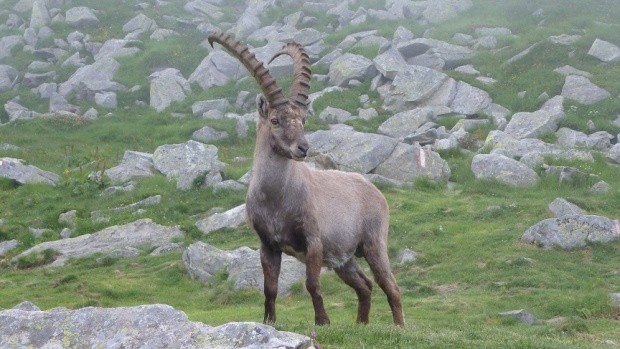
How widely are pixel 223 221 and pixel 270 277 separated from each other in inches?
576

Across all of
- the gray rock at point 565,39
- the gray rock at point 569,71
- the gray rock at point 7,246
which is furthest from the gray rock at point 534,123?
the gray rock at point 7,246

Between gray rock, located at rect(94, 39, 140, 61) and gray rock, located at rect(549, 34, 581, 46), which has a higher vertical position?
gray rock, located at rect(549, 34, 581, 46)

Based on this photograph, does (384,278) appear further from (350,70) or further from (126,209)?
(350,70)

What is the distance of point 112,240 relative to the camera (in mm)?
27578

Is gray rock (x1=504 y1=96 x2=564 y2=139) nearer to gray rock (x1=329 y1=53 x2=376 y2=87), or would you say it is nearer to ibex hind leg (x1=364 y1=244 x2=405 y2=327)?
gray rock (x1=329 y1=53 x2=376 y2=87)

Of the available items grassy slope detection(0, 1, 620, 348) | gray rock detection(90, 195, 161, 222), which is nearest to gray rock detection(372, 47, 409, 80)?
grassy slope detection(0, 1, 620, 348)

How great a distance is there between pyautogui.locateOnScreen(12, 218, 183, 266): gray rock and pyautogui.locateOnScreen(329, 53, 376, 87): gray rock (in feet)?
62.9

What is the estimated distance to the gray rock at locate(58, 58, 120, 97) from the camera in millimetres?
50094

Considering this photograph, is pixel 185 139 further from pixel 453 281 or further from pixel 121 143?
pixel 453 281

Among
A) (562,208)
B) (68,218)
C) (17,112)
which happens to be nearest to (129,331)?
(562,208)

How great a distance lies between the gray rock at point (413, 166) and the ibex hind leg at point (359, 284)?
1712 centimetres

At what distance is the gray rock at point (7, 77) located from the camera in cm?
5244

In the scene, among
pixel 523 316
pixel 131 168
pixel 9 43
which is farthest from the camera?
pixel 9 43

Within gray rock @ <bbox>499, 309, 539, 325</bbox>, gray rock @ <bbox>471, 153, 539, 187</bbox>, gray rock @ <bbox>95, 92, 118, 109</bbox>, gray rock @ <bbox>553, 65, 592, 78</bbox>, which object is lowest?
gray rock @ <bbox>95, 92, 118, 109</bbox>
